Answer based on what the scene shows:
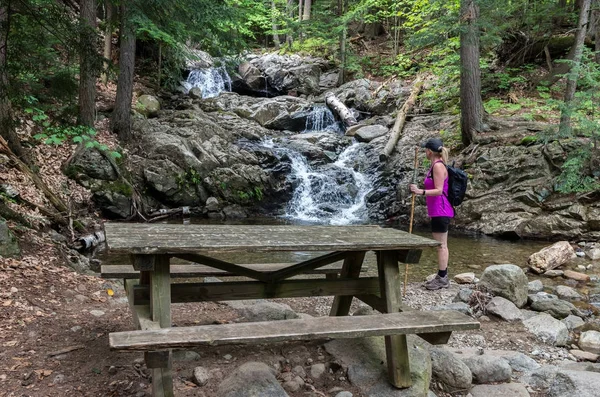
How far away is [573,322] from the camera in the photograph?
5.14m

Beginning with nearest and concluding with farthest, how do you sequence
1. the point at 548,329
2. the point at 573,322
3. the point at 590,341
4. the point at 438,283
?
the point at 590,341, the point at 548,329, the point at 573,322, the point at 438,283

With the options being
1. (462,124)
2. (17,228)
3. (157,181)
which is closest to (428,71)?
(462,124)

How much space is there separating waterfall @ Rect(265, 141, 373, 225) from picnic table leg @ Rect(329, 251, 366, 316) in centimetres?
853

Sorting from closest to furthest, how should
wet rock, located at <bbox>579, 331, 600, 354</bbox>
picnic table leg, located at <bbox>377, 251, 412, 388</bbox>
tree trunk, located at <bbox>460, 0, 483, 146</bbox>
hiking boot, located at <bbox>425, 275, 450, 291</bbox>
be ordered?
picnic table leg, located at <bbox>377, 251, 412, 388</bbox>, wet rock, located at <bbox>579, 331, 600, 354</bbox>, hiking boot, located at <bbox>425, 275, 450, 291</bbox>, tree trunk, located at <bbox>460, 0, 483, 146</bbox>

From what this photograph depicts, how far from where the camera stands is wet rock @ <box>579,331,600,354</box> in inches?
176

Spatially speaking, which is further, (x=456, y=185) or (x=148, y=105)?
(x=148, y=105)

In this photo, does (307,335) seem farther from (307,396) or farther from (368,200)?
(368,200)

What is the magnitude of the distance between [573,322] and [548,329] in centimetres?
68

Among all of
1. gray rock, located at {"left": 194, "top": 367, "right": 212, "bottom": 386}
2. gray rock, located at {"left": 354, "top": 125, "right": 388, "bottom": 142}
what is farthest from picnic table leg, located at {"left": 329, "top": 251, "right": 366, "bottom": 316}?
gray rock, located at {"left": 354, "top": 125, "right": 388, "bottom": 142}

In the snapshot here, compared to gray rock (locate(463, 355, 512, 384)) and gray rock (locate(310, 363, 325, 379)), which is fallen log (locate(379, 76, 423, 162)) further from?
gray rock (locate(310, 363, 325, 379))

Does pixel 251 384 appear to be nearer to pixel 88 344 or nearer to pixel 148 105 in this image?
pixel 88 344

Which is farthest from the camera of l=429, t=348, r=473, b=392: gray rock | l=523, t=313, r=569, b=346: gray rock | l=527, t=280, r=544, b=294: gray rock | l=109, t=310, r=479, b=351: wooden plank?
l=527, t=280, r=544, b=294: gray rock

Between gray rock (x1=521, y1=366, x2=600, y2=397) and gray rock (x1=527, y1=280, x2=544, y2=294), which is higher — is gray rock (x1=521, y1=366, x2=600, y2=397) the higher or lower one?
the higher one

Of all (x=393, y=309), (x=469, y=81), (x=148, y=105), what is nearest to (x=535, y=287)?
(x=393, y=309)
